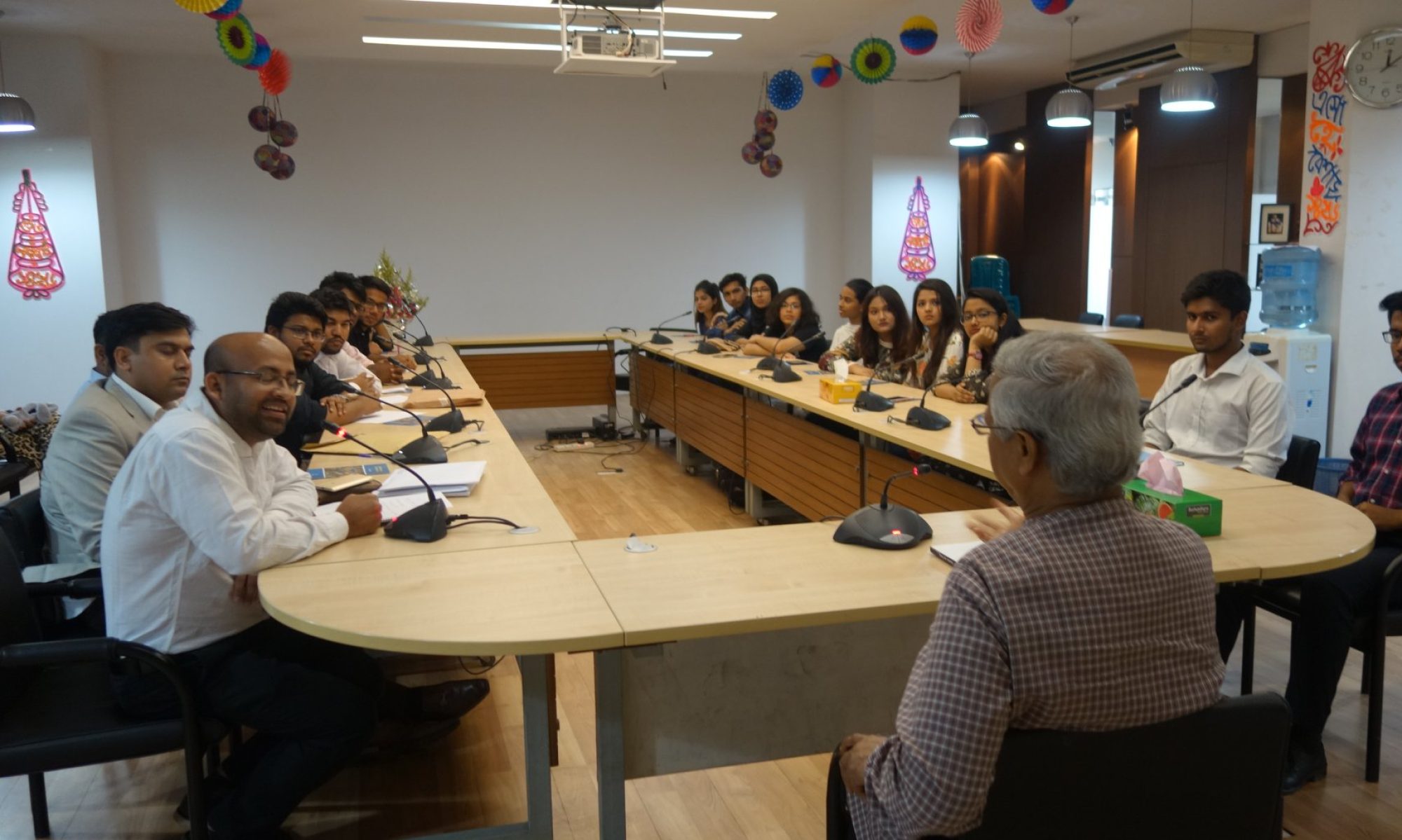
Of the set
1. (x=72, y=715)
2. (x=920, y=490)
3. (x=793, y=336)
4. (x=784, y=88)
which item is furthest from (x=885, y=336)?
(x=72, y=715)

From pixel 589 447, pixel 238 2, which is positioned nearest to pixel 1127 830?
pixel 238 2

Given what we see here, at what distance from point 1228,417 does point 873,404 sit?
1.22 meters

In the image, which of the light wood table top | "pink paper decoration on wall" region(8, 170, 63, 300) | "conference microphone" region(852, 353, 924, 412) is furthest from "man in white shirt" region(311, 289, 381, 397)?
"pink paper decoration on wall" region(8, 170, 63, 300)

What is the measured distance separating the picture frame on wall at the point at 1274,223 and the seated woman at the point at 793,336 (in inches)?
129

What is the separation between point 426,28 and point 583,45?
3061 mm

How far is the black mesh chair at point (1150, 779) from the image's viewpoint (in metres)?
1.13

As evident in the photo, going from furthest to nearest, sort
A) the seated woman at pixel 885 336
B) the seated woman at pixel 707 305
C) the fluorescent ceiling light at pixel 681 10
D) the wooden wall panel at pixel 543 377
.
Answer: the seated woman at pixel 707 305 < the wooden wall panel at pixel 543 377 < the fluorescent ceiling light at pixel 681 10 < the seated woman at pixel 885 336

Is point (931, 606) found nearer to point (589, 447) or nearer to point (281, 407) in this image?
point (281, 407)

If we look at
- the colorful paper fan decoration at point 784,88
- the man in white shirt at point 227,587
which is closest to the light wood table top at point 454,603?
the man in white shirt at point 227,587

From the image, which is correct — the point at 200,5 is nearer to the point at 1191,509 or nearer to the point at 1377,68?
the point at 1191,509

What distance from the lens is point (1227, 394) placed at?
10.1ft

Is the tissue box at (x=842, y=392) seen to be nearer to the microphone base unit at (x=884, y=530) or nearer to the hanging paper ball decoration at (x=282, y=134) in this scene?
the microphone base unit at (x=884, y=530)

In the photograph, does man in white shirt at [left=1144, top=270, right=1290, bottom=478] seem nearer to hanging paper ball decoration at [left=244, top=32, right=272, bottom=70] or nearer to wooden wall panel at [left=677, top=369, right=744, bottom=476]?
wooden wall panel at [left=677, top=369, right=744, bottom=476]

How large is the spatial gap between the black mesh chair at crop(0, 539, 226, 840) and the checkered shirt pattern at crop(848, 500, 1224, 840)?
135cm
